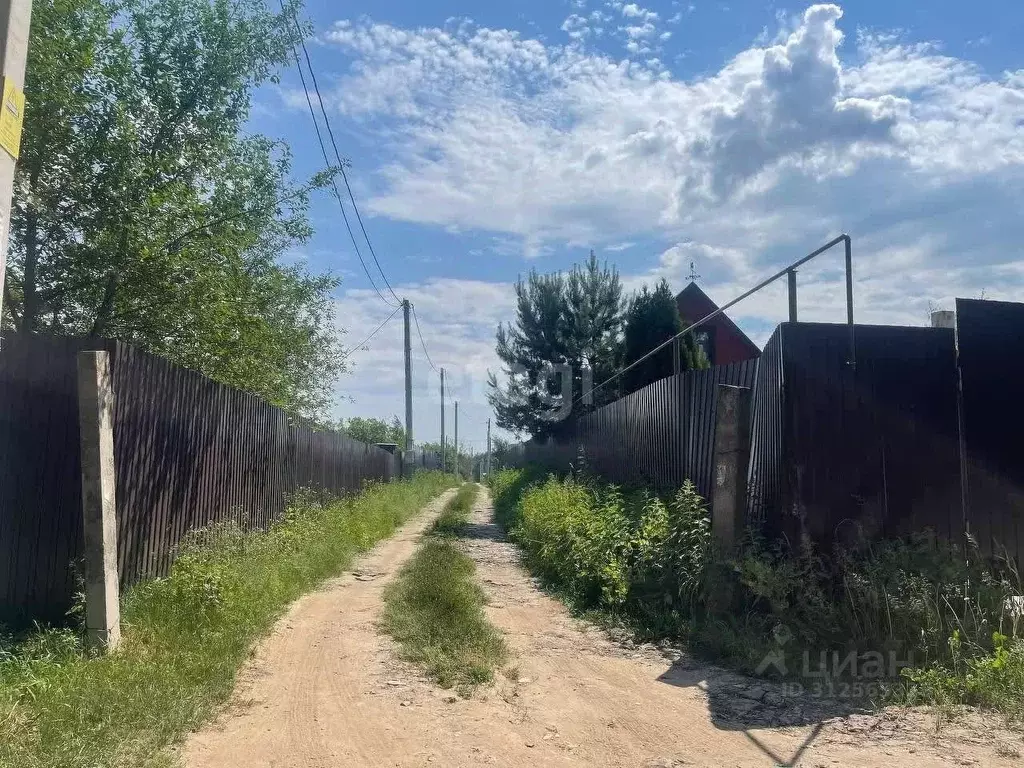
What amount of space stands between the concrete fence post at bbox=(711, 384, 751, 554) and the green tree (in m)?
5.68

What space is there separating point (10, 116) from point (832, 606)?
18.3 feet

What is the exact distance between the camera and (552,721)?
4.38 metres

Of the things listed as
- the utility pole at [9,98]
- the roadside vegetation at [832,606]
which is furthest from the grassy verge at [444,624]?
the utility pole at [9,98]

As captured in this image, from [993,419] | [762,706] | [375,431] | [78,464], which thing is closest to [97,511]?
[78,464]

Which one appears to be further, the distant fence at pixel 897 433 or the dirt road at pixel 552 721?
the distant fence at pixel 897 433

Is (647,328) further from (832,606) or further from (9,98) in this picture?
(9,98)

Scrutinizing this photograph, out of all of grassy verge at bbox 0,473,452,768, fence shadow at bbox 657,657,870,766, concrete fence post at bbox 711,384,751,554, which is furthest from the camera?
concrete fence post at bbox 711,384,751,554

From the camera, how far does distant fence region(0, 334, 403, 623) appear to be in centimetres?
517

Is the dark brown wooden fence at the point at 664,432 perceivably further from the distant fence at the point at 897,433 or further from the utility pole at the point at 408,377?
the utility pole at the point at 408,377

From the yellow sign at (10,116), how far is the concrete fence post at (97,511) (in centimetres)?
183

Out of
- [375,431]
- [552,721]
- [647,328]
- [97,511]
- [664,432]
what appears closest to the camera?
[552,721]

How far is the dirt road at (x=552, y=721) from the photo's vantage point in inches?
151

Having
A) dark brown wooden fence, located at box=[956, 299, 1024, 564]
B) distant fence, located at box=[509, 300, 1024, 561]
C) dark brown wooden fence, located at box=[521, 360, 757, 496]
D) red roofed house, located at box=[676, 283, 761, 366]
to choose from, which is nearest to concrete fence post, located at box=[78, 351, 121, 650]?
distant fence, located at box=[509, 300, 1024, 561]

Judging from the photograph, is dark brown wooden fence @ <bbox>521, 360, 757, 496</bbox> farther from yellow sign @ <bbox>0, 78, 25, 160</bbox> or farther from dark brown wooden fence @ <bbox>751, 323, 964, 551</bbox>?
yellow sign @ <bbox>0, 78, 25, 160</bbox>
